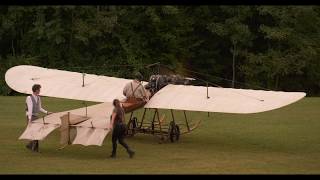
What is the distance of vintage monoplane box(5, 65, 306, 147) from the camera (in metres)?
14.5

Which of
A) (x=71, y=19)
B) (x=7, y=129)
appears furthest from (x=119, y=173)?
(x=71, y=19)

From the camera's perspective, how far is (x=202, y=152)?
15.5 m

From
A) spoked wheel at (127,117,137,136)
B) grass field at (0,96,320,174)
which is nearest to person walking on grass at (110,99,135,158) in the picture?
grass field at (0,96,320,174)

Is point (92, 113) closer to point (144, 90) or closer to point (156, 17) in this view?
point (144, 90)

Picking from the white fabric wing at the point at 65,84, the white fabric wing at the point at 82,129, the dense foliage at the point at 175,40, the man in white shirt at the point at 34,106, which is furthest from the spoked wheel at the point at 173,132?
the dense foliage at the point at 175,40

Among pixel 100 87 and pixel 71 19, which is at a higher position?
pixel 71 19

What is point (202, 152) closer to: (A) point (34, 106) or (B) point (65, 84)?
(A) point (34, 106)

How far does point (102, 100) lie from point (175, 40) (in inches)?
1064

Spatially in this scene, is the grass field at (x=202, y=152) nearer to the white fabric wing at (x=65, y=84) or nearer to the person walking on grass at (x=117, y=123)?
the person walking on grass at (x=117, y=123)

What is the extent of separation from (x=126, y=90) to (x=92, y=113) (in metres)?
1.17

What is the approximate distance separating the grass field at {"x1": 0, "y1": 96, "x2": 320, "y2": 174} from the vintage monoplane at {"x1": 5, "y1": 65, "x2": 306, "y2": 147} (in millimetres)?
523

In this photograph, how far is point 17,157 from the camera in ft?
46.3

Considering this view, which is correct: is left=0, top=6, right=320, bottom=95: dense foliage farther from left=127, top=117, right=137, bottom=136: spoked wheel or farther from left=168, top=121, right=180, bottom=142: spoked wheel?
left=168, top=121, right=180, bottom=142: spoked wheel

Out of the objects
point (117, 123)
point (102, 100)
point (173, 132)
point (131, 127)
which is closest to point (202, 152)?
point (173, 132)
